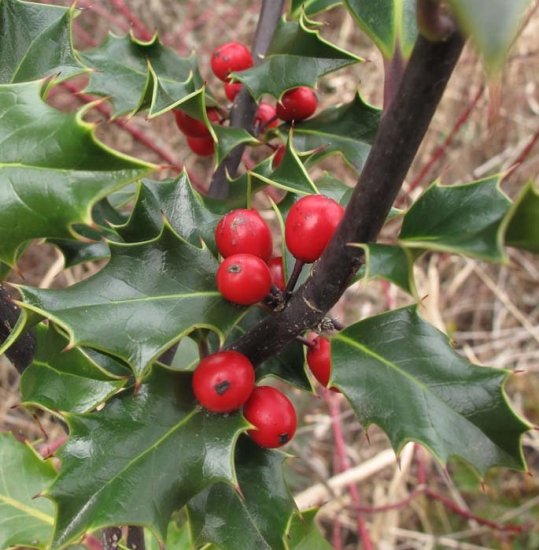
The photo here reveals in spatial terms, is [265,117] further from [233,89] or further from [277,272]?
[277,272]

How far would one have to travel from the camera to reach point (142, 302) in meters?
0.86

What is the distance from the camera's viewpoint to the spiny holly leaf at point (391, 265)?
66 cm

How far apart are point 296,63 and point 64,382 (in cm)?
64

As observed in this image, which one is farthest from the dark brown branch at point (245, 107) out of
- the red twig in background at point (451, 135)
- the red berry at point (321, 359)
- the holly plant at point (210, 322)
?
the red twig in background at point (451, 135)

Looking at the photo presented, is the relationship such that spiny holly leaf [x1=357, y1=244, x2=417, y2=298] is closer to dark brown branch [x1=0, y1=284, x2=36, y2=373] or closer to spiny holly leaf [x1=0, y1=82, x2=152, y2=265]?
spiny holly leaf [x1=0, y1=82, x2=152, y2=265]

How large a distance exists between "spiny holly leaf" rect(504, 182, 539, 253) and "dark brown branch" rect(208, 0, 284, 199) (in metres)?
0.70

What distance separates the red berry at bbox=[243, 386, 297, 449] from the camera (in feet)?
2.93

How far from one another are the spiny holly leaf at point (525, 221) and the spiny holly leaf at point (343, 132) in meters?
0.62

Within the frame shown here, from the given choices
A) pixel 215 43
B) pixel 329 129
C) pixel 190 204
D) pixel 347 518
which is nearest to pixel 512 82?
pixel 215 43

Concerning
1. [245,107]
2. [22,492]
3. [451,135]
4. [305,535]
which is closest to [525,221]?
[245,107]

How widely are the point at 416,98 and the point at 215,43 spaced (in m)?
3.94

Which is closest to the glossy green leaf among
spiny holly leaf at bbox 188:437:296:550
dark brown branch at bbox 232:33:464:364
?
dark brown branch at bbox 232:33:464:364

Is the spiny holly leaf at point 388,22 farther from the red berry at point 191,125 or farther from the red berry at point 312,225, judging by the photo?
the red berry at point 191,125

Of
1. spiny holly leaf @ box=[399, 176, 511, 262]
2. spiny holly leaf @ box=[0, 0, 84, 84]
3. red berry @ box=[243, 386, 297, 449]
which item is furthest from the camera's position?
spiny holly leaf @ box=[0, 0, 84, 84]
